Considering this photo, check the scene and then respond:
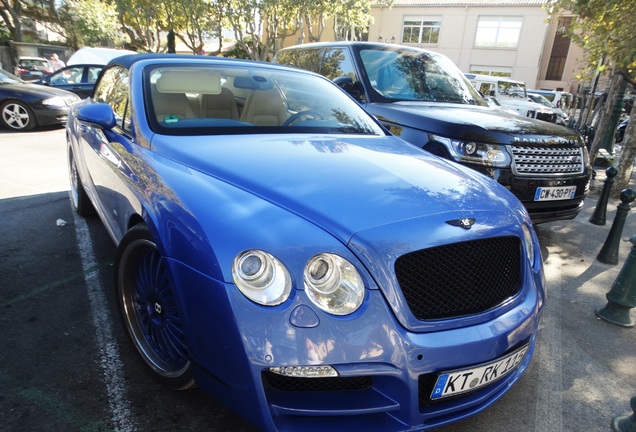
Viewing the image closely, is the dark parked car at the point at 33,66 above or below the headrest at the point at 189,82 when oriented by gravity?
below

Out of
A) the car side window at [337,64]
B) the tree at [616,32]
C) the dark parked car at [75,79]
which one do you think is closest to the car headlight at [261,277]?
the car side window at [337,64]

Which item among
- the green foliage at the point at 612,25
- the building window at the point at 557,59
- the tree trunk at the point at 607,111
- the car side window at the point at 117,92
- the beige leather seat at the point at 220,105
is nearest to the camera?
the car side window at the point at 117,92

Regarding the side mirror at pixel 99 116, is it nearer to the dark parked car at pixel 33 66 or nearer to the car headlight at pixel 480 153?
the car headlight at pixel 480 153

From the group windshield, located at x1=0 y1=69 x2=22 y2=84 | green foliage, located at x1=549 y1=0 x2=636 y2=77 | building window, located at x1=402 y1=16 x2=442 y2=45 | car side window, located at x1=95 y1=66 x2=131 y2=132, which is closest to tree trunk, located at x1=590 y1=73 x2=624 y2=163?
green foliage, located at x1=549 y1=0 x2=636 y2=77

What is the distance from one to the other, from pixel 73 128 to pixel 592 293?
5063 mm

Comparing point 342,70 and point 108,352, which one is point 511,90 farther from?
point 108,352

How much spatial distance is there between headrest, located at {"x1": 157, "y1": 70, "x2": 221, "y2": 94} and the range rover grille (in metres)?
2.61

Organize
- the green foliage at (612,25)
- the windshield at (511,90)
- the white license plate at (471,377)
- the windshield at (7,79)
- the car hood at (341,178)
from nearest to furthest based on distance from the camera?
1. the white license plate at (471,377)
2. the car hood at (341,178)
3. the green foliage at (612,25)
4. the windshield at (7,79)
5. the windshield at (511,90)

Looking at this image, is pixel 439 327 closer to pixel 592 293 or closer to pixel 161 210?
pixel 161 210

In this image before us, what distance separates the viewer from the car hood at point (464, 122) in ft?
12.4

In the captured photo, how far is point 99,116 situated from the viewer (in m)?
2.68

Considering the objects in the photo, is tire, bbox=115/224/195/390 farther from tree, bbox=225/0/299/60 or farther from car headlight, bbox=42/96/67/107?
tree, bbox=225/0/299/60

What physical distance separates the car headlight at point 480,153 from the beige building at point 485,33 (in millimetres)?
34936

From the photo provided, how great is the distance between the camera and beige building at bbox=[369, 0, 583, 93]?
34.1 metres
